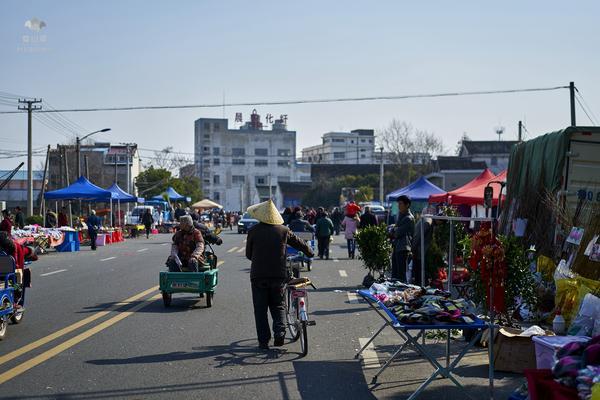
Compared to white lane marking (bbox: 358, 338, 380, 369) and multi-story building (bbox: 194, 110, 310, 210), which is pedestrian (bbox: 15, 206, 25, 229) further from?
multi-story building (bbox: 194, 110, 310, 210)

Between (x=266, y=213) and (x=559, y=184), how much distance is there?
607 centimetres

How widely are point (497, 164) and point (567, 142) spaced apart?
2553 inches

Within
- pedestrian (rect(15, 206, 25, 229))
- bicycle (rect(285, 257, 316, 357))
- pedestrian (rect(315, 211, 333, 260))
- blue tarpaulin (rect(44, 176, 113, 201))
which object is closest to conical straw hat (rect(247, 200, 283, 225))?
bicycle (rect(285, 257, 316, 357))

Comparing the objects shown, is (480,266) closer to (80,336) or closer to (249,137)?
(80,336)

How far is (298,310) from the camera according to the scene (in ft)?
33.3

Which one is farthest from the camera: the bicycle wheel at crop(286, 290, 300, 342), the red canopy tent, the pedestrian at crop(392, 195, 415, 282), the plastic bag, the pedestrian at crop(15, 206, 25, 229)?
the pedestrian at crop(15, 206, 25, 229)

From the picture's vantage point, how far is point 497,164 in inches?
3029

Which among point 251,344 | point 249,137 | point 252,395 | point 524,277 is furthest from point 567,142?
point 249,137

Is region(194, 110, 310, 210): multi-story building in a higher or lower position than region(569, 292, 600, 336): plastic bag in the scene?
higher

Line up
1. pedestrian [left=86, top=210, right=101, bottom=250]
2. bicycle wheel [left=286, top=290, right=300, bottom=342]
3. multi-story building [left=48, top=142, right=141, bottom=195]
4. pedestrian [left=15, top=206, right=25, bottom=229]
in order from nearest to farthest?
bicycle wheel [left=286, top=290, right=300, bottom=342] → pedestrian [left=86, top=210, right=101, bottom=250] → pedestrian [left=15, top=206, right=25, bottom=229] → multi-story building [left=48, top=142, right=141, bottom=195]

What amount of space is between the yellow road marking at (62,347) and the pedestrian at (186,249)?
0.99 m

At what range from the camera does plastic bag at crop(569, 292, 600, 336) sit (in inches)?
348

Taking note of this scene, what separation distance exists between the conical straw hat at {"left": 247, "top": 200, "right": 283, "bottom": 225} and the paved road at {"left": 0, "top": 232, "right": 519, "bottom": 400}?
65.3 inches

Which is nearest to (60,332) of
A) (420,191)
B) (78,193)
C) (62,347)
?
(62,347)
